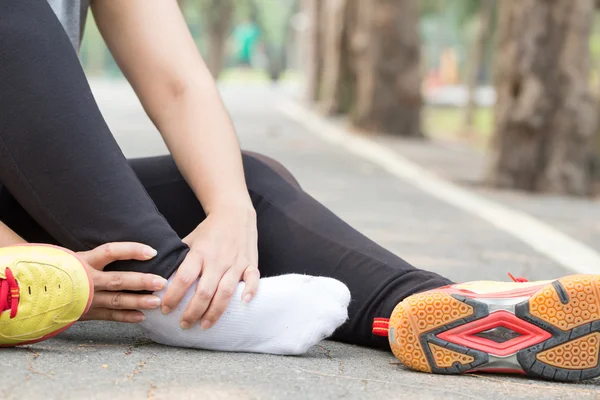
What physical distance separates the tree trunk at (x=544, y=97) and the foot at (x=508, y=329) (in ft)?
17.8

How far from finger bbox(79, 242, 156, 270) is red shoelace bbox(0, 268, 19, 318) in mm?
157

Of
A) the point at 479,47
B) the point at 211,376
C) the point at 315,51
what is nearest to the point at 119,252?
the point at 211,376

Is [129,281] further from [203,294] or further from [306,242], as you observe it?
[306,242]

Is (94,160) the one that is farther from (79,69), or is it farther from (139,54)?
(139,54)

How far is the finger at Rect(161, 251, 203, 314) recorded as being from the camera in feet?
7.12

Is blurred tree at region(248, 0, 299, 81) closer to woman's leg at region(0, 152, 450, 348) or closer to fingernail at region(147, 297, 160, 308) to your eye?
woman's leg at region(0, 152, 450, 348)

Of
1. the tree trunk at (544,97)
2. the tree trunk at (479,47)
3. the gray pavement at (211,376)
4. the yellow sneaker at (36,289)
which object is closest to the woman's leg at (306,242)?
the gray pavement at (211,376)

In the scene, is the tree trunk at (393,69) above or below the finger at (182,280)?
below

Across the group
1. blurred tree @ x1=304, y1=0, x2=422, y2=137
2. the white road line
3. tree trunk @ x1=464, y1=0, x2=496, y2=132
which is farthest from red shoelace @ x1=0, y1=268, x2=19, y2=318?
tree trunk @ x1=464, y1=0, x2=496, y2=132

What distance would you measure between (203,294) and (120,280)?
0.53 feet

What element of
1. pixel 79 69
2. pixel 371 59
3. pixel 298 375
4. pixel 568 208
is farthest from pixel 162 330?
pixel 371 59

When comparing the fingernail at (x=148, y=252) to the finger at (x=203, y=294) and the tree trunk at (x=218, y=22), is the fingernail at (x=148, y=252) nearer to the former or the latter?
the finger at (x=203, y=294)

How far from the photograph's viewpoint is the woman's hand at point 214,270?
2.19 m

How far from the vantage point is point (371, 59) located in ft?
42.9
